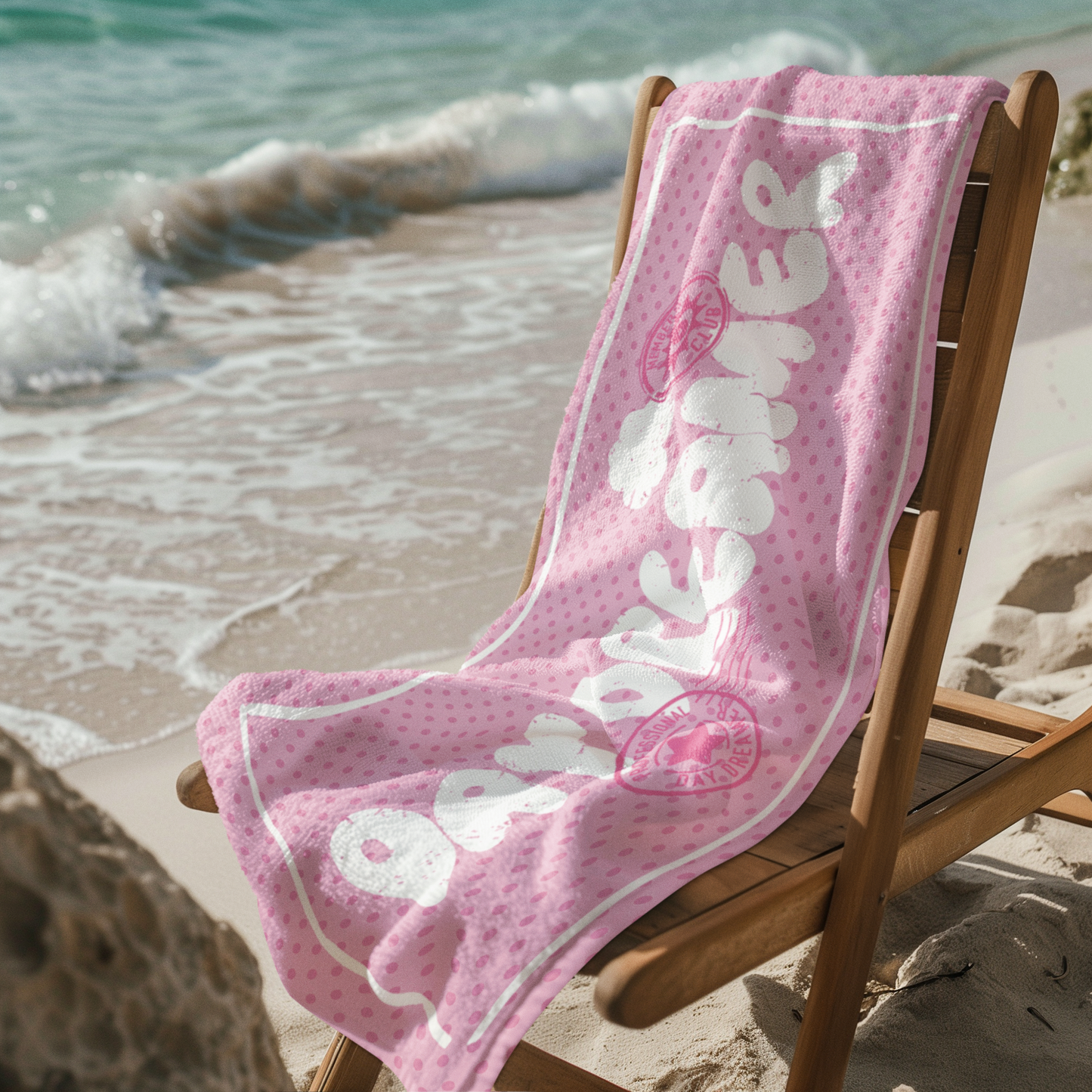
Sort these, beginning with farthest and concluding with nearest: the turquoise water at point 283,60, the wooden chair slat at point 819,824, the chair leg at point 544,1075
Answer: the turquoise water at point 283,60, the chair leg at point 544,1075, the wooden chair slat at point 819,824

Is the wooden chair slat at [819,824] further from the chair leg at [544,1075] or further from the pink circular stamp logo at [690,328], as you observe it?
the pink circular stamp logo at [690,328]

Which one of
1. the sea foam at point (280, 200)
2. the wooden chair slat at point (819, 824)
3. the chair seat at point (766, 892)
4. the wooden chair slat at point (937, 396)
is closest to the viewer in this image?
the chair seat at point (766, 892)

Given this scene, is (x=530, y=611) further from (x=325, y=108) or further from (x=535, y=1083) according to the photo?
(x=325, y=108)

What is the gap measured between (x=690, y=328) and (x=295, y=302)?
5.90m

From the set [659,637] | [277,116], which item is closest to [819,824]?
[659,637]

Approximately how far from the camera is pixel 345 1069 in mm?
1273

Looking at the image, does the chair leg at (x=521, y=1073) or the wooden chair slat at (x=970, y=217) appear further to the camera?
the wooden chair slat at (x=970, y=217)

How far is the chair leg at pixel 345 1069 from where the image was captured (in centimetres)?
127

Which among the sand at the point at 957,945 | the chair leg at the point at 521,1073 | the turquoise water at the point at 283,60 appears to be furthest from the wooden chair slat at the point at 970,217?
the turquoise water at the point at 283,60

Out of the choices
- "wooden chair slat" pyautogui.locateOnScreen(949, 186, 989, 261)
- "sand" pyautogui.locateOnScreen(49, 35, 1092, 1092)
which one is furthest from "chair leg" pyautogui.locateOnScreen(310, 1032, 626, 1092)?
"wooden chair slat" pyautogui.locateOnScreen(949, 186, 989, 261)

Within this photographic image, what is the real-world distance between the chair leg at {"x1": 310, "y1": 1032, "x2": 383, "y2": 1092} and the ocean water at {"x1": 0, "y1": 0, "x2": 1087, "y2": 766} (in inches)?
52.8

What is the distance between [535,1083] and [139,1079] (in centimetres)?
64

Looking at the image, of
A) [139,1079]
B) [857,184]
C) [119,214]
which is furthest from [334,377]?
[139,1079]

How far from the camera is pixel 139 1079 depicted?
0.67 meters
